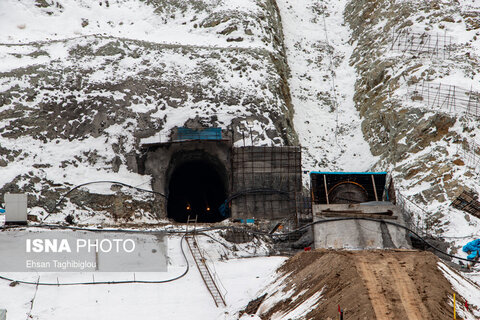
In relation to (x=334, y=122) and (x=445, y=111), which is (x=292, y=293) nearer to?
(x=445, y=111)

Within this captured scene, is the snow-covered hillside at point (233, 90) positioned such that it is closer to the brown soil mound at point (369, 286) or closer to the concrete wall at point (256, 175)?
the concrete wall at point (256, 175)

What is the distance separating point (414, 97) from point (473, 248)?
12242 millimetres

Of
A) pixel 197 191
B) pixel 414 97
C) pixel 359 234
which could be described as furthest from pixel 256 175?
pixel 414 97

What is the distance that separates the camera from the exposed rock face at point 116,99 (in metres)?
30.9

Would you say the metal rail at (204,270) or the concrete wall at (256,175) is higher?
the concrete wall at (256,175)

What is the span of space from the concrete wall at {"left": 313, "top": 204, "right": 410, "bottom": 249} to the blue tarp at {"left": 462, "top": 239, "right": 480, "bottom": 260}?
234 centimetres

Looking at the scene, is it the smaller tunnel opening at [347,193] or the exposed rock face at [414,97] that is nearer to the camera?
the smaller tunnel opening at [347,193]

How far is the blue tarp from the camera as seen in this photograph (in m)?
24.1

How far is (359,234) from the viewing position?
25609mm

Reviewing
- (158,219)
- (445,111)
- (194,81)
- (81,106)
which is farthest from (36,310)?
(445,111)

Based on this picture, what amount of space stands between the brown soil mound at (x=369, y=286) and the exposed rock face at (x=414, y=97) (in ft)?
34.2

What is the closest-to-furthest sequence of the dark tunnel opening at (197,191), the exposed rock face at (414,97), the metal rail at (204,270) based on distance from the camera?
the metal rail at (204,270), the exposed rock face at (414,97), the dark tunnel opening at (197,191)

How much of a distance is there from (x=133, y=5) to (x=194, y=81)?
35.1ft

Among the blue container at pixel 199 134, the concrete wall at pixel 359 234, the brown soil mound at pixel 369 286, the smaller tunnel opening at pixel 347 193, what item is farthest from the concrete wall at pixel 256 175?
the brown soil mound at pixel 369 286
